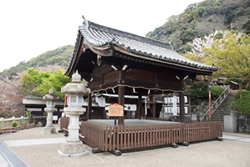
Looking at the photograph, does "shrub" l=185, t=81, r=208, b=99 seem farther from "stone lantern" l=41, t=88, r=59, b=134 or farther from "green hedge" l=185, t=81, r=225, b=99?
"stone lantern" l=41, t=88, r=59, b=134

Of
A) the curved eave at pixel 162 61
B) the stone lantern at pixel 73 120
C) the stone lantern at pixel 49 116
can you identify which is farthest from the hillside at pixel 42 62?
the curved eave at pixel 162 61

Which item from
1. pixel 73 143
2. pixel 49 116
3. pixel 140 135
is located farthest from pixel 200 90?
pixel 73 143

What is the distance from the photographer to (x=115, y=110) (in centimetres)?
599

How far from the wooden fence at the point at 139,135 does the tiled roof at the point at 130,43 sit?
2932mm

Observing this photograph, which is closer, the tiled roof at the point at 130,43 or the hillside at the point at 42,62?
the tiled roof at the point at 130,43

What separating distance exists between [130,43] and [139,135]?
5.44 metres

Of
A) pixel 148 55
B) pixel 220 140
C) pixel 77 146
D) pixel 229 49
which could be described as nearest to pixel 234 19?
pixel 229 49

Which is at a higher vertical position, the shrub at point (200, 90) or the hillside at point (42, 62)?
the hillside at point (42, 62)

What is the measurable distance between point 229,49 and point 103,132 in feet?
38.7

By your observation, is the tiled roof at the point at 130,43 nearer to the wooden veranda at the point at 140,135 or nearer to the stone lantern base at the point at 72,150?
the wooden veranda at the point at 140,135

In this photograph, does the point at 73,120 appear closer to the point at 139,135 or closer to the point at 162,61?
the point at 139,135

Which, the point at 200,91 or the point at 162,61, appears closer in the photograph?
the point at 162,61

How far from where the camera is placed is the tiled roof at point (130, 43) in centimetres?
597

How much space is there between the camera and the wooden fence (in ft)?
19.1
